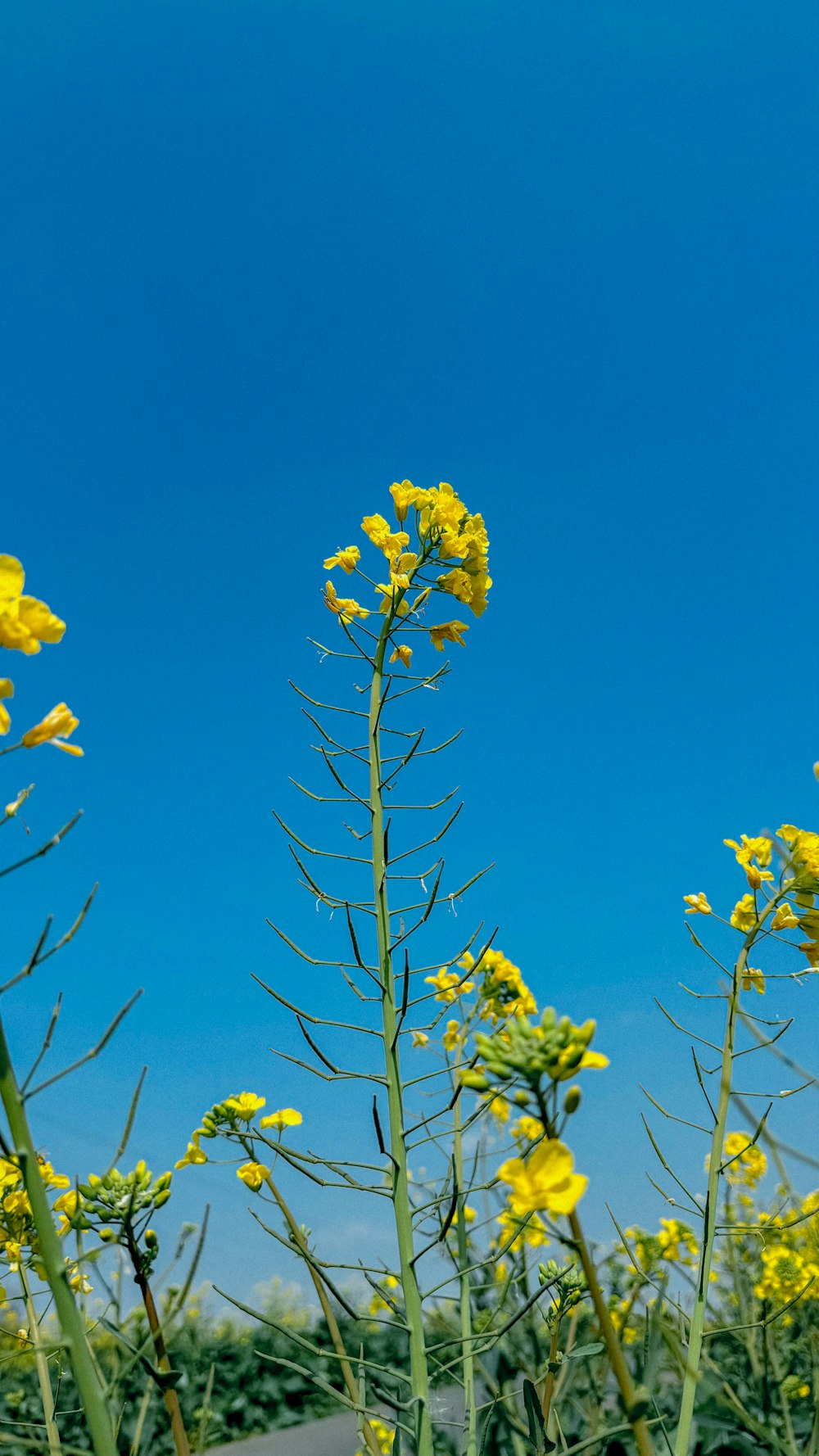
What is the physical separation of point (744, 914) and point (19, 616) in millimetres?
1557

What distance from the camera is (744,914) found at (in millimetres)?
1995

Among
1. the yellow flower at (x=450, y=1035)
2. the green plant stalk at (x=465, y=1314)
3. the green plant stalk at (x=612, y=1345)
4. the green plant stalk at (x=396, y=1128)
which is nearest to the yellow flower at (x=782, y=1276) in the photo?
the yellow flower at (x=450, y=1035)

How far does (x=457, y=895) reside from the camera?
191 cm

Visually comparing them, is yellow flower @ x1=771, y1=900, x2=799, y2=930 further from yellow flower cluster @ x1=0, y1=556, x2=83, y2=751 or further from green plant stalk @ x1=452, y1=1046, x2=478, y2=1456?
yellow flower cluster @ x1=0, y1=556, x2=83, y2=751

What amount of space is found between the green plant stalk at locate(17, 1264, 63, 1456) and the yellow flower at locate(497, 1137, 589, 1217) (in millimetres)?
650

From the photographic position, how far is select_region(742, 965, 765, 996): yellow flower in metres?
1.82

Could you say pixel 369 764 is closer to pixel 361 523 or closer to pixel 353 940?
pixel 353 940

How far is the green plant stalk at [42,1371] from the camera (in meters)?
1.38

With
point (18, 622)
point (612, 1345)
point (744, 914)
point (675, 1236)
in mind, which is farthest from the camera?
point (675, 1236)

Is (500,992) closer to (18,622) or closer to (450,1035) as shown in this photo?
(450,1035)

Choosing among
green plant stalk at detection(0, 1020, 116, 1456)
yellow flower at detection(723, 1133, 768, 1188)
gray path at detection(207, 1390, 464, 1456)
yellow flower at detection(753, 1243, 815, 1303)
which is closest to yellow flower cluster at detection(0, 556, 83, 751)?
green plant stalk at detection(0, 1020, 116, 1456)

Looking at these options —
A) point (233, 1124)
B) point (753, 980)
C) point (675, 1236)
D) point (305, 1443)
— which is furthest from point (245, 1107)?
point (305, 1443)

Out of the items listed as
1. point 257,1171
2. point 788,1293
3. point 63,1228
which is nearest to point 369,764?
point 257,1171

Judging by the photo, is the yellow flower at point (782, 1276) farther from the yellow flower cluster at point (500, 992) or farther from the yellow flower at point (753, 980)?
the yellow flower at point (753, 980)
